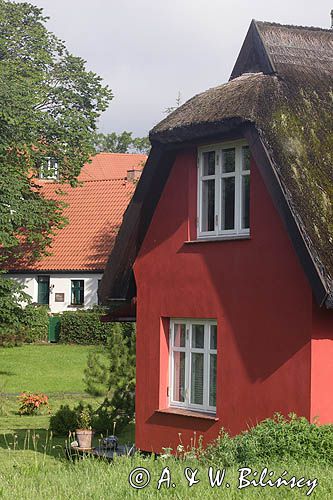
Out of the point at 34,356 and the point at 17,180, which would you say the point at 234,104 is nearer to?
the point at 17,180

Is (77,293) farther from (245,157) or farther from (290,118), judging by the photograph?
(290,118)

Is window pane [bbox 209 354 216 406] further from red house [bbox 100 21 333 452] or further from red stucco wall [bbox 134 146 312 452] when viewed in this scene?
red stucco wall [bbox 134 146 312 452]

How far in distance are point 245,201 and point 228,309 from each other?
64.3 inches

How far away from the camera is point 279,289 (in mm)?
15219

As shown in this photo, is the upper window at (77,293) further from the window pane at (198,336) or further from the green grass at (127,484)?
the green grass at (127,484)

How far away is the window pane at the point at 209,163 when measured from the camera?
1661 cm

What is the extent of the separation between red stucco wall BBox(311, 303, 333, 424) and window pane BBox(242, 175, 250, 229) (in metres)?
2.01

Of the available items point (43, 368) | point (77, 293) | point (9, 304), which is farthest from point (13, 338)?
point (43, 368)

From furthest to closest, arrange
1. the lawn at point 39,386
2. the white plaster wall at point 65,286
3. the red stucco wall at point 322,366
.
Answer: the white plaster wall at point 65,286 → the lawn at point 39,386 → the red stucco wall at point 322,366

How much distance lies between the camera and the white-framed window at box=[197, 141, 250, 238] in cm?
1605

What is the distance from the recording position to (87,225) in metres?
52.2

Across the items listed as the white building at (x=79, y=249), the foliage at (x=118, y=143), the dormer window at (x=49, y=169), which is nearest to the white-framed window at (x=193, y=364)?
the dormer window at (x=49, y=169)

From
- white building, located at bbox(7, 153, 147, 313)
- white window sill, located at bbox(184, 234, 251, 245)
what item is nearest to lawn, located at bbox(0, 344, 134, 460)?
white building, located at bbox(7, 153, 147, 313)
